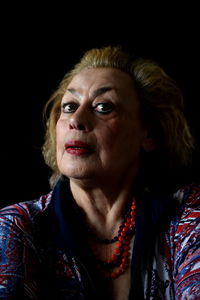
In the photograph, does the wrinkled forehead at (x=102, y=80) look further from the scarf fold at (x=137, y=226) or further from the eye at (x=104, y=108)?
the scarf fold at (x=137, y=226)

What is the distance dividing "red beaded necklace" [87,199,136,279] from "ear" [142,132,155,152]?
0.28 m

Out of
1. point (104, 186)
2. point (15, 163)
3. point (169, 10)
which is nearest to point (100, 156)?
point (104, 186)

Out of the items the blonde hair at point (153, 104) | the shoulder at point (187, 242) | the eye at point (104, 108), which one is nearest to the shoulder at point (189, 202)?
the shoulder at point (187, 242)

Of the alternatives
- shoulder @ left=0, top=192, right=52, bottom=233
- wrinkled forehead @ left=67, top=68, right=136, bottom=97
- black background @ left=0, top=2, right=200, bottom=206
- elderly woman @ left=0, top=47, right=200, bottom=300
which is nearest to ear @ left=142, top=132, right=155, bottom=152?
elderly woman @ left=0, top=47, right=200, bottom=300

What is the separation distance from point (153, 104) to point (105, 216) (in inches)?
22.2

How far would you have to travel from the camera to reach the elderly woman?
130 cm

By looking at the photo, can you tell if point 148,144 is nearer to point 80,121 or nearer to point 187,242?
point 80,121

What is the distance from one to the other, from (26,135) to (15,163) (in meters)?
0.16

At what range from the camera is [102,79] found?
156 cm

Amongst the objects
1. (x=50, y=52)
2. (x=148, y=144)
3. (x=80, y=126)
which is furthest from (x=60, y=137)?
(x=50, y=52)

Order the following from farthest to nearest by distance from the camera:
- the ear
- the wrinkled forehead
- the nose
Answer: the ear < the wrinkled forehead < the nose

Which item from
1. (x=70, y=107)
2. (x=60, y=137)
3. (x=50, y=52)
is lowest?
(x=60, y=137)

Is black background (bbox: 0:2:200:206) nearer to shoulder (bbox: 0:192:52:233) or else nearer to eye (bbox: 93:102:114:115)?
shoulder (bbox: 0:192:52:233)

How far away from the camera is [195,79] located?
2061 mm
